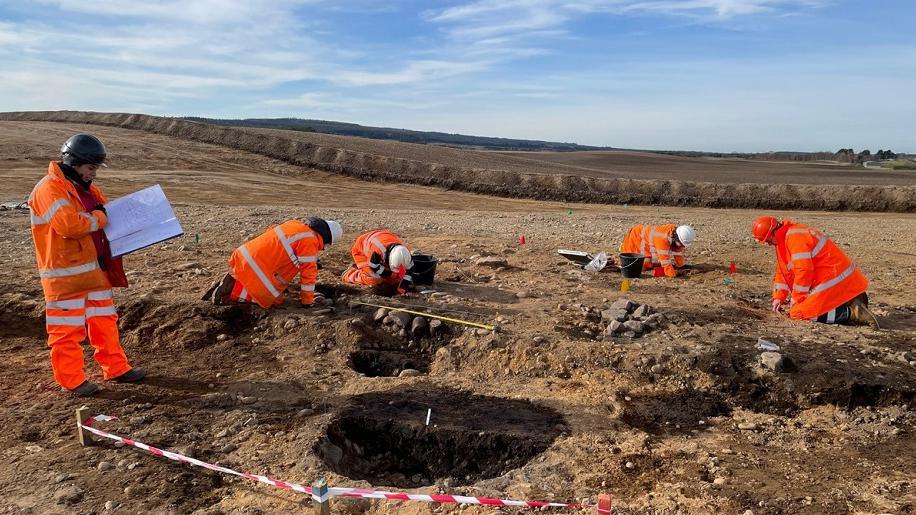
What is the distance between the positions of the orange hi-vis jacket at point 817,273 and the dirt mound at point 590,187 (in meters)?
16.2

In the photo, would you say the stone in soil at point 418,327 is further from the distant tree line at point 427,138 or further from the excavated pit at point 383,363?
the distant tree line at point 427,138

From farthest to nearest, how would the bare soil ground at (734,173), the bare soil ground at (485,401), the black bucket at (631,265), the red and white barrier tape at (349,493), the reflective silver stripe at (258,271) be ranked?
the bare soil ground at (734,173) → the black bucket at (631,265) → the reflective silver stripe at (258,271) → the bare soil ground at (485,401) → the red and white barrier tape at (349,493)

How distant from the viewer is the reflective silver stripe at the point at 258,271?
249 inches

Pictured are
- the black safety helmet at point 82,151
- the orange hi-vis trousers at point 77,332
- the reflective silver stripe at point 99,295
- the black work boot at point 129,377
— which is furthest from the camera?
the black work boot at point 129,377

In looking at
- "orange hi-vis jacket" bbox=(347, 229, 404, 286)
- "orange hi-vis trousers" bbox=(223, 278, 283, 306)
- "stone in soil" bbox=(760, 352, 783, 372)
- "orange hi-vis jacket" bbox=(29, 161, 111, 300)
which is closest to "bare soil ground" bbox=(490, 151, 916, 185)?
"orange hi-vis jacket" bbox=(347, 229, 404, 286)

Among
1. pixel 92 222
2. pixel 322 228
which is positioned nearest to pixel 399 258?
pixel 322 228

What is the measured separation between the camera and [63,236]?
468 cm

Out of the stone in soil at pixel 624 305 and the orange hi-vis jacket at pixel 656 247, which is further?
the orange hi-vis jacket at pixel 656 247

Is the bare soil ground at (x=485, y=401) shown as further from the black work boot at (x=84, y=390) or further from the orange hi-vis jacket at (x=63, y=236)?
the orange hi-vis jacket at (x=63, y=236)

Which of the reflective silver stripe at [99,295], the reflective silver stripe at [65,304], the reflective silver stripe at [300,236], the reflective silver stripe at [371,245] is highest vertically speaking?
the reflective silver stripe at [300,236]

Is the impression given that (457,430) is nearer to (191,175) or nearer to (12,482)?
(12,482)

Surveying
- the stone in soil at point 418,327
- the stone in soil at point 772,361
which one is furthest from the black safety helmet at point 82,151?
the stone in soil at point 772,361

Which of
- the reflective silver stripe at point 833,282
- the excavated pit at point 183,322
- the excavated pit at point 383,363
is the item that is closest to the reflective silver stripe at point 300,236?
the excavated pit at point 183,322

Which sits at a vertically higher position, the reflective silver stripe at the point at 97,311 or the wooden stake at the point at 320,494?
the reflective silver stripe at the point at 97,311
